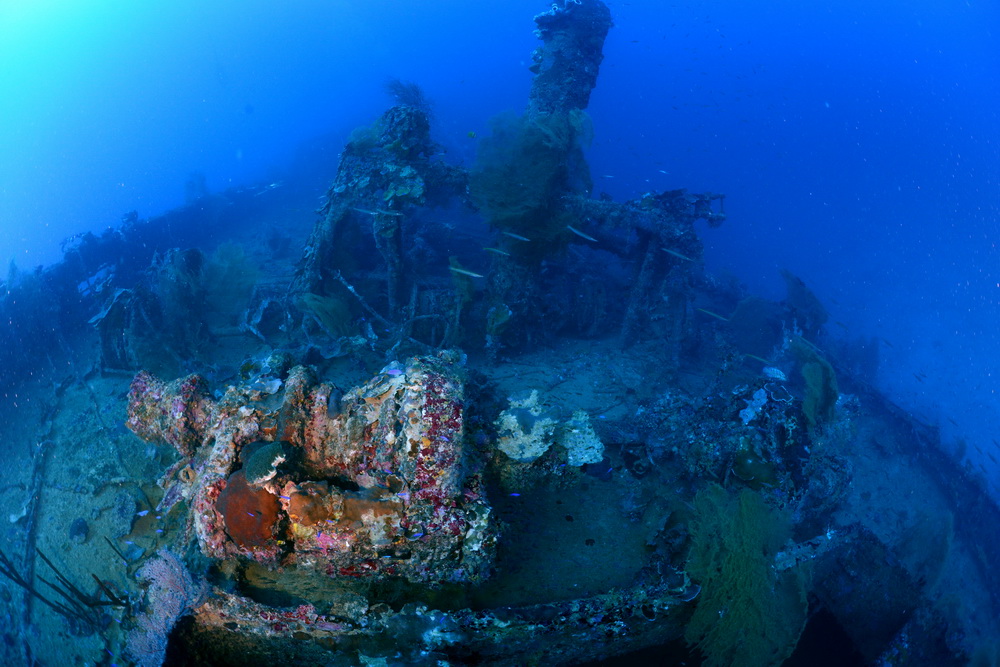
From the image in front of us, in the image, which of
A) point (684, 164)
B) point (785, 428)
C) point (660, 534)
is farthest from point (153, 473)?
point (684, 164)

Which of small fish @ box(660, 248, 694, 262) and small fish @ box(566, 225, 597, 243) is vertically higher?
small fish @ box(660, 248, 694, 262)

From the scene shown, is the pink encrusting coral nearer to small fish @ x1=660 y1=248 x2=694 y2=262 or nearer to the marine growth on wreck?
the marine growth on wreck

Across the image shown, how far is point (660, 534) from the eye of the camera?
4023mm

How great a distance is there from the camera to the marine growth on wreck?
3314 mm

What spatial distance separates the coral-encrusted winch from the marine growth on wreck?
2 cm

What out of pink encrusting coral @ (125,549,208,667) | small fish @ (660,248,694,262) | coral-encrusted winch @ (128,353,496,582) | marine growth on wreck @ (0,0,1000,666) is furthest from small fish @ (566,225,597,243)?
pink encrusting coral @ (125,549,208,667)

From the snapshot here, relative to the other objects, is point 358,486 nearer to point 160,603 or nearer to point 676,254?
point 160,603

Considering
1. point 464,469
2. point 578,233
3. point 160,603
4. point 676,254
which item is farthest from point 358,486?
point 676,254

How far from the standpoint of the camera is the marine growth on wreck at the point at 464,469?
3.31 metres

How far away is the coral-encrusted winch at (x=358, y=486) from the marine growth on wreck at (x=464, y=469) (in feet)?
0.07

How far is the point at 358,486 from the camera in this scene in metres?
3.67

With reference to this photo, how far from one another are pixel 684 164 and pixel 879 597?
69969 millimetres

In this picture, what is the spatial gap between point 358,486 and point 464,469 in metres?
0.87

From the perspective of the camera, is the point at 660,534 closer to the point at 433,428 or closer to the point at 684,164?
the point at 433,428
